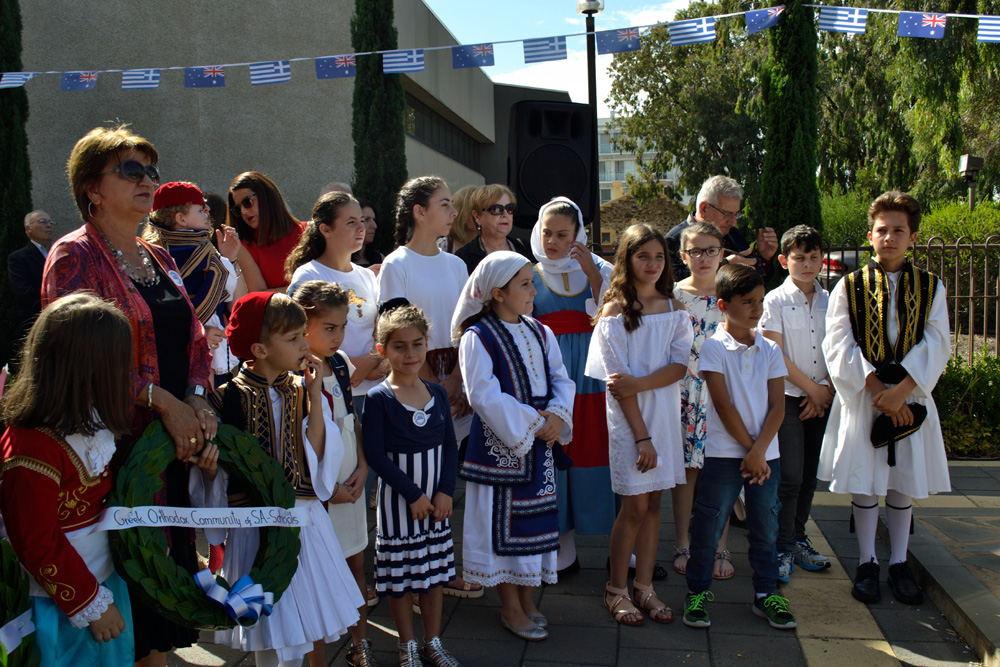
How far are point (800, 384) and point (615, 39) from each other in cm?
485

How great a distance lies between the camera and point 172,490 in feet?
8.07

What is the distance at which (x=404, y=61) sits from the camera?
8.62 meters

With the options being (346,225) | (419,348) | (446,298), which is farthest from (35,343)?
(446,298)

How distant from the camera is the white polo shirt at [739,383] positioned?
11.0 ft

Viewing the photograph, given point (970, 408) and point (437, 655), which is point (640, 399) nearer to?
point (437, 655)

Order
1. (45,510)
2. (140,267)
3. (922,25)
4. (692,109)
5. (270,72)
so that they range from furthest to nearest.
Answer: (692,109) → (270,72) → (922,25) → (140,267) → (45,510)

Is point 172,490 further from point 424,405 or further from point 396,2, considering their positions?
point 396,2

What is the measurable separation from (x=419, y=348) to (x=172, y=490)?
3.48 feet

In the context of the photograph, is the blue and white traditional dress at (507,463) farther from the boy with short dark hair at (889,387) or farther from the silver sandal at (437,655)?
the boy with short dark hair at (889,387)

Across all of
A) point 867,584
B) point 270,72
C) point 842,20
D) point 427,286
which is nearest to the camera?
point 867,584

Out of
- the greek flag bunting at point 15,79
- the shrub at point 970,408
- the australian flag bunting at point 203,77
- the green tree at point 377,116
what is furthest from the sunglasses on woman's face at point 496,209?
the green tree at point 377,116

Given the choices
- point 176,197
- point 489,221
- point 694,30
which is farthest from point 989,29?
point 176,197

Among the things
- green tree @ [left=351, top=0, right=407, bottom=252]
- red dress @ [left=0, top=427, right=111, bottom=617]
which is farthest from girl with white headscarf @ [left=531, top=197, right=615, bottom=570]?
green tree @ [left=351, top=0, right=407, bottom=252]

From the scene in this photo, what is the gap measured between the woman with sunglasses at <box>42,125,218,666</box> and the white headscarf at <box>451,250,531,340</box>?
1219 mm
